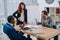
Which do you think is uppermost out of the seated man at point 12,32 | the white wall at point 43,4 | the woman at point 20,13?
the white wall at point 43,4

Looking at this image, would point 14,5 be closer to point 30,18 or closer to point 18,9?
point 18,9

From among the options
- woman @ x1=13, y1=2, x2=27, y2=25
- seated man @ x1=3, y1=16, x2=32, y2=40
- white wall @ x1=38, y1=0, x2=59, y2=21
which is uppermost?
white wall @ x1=38, y1=0, x2=59, y2=21

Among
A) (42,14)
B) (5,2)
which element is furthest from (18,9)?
(42,14)

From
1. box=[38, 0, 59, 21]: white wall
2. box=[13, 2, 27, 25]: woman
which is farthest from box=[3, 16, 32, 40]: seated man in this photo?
box=[38, 0, 59, 21]: white wall

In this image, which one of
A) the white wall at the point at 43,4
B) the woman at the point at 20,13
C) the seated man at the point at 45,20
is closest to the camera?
the seated man at the point at 45,20

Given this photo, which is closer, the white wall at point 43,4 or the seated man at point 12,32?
the seated man at point 12,32

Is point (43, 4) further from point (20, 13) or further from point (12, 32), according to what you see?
point (12, 32)

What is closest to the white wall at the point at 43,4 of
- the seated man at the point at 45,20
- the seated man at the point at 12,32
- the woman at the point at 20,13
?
the seated man at the point at 45,20

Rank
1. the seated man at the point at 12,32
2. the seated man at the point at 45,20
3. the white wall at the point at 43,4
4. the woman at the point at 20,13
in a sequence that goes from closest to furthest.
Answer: the seated man at the point at 12,32 → the seated man at the point at 45,20 → the woman at the point at 20,13 → the white wall at the point at 43,4

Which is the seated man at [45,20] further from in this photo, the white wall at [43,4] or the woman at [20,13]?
the woman at [20,13]

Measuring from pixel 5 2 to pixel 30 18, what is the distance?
2.91ft

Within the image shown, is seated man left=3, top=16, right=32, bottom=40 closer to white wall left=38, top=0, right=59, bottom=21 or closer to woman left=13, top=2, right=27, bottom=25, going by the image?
woman left=13, top=2, right=27, bottom=25

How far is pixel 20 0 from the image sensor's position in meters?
4.25

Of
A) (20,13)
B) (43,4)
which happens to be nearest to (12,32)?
(20,13)
